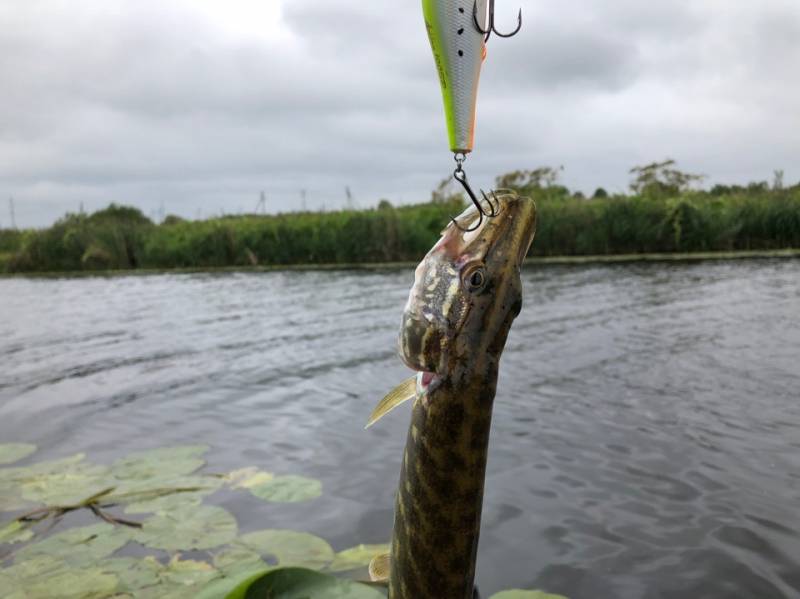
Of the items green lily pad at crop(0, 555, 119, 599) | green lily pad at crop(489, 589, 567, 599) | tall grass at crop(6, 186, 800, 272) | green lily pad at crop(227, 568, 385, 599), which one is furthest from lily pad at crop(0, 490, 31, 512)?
tall grass at crop(6, 186, 800, 272)

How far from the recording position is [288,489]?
5.22 m

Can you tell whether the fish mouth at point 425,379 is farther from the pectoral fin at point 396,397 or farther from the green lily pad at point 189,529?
the green lily pad at point 189,529

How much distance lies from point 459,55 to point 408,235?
2605 centimetres

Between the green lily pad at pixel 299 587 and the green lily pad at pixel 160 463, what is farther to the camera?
the green lily pad at pixel 160 463

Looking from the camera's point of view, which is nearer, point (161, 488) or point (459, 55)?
point (459, 55)

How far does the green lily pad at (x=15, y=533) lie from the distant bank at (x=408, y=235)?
22.7 meters

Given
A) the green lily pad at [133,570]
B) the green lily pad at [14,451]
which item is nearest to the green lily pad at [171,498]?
the green lily pad at [133,570]

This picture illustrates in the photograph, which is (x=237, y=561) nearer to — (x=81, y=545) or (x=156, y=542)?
(x=156, y=542)

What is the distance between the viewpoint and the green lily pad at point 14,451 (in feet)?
20.6

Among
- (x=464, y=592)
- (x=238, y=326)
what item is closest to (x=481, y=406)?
(x=464, y=592)

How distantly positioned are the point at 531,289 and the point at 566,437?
11.4 m

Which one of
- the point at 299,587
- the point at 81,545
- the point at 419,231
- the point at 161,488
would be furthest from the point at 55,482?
the point at 419,231

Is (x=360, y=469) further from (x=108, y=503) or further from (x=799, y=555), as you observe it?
(x=799, y=555)

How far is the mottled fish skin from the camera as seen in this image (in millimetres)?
2209
